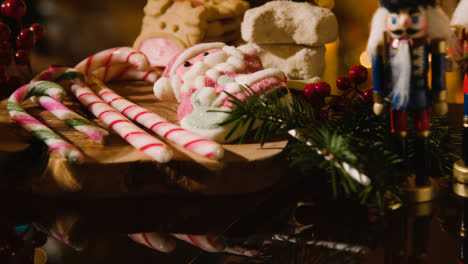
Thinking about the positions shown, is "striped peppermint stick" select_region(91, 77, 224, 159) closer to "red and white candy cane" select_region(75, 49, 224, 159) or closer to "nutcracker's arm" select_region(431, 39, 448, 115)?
"red and white candy cane" select_region(75, 49, 224, 159)

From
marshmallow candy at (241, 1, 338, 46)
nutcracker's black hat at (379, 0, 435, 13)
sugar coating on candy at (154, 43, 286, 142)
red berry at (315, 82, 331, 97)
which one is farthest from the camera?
marshmallow candy at (241, 1, 338, 46)


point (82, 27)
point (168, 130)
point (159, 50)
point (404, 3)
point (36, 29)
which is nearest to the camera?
point (404, 3)

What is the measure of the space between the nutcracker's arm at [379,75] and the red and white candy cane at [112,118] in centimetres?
31

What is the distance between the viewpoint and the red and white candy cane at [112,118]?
753mm

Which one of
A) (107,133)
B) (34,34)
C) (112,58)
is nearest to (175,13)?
(112,58)

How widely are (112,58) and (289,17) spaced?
454 mm

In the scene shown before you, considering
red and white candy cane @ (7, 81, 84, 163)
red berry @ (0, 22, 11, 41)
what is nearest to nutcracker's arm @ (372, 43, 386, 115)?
red and white candy cane @ (7, 81, 84, 163)

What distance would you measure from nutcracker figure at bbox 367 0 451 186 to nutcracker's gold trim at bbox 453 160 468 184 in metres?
0.10

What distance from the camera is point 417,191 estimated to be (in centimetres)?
65

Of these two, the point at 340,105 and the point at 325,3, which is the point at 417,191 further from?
the point at 325,3

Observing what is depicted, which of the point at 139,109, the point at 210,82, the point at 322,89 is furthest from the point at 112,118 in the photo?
the point at 322,89

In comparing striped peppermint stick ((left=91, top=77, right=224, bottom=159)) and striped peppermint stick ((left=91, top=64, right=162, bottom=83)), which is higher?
striped peppermint stick ((left=91, top=64, right=162, bottom=83))

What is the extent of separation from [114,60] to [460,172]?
0.86m

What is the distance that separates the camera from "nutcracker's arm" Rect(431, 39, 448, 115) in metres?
0.60
